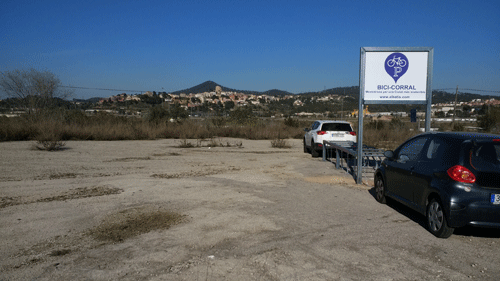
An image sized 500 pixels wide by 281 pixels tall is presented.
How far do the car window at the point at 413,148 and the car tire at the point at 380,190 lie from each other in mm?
862

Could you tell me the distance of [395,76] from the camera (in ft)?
35.1

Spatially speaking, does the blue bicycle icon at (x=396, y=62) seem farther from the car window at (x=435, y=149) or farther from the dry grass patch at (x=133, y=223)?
the dry grass patch at (x=133, y=223)

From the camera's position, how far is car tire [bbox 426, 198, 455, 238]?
5.69m

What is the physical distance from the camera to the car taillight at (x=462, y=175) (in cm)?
545

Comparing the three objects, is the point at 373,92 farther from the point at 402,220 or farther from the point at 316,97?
the point at 316,97

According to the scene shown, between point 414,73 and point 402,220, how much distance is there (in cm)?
523

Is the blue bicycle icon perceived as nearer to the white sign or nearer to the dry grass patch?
the white sign

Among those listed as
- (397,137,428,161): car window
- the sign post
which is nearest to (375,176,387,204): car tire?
(397,137,428,161): car window

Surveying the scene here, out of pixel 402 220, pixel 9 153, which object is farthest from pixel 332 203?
pixel 9 153

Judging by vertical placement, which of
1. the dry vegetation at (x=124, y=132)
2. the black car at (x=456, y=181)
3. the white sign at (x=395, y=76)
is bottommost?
the dry vegetation at (x=124, y=132)

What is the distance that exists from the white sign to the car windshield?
23.2 ft

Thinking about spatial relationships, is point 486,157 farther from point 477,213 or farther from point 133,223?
point 133,223

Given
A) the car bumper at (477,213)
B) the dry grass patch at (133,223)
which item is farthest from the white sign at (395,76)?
the dry grass patch at (133,223)

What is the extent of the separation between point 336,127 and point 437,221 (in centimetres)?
1212
